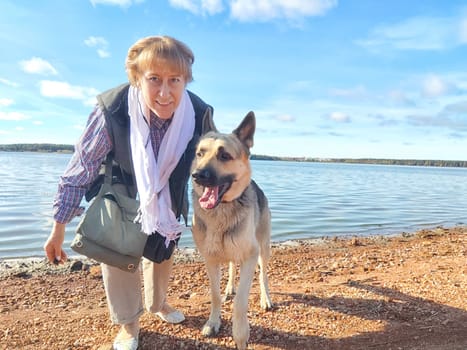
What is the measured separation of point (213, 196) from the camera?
4.00m

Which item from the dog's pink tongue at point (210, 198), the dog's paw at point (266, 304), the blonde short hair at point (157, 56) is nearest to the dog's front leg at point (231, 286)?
the dog's paw at point (266, 304)

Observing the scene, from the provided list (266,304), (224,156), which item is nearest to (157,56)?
(224,156)

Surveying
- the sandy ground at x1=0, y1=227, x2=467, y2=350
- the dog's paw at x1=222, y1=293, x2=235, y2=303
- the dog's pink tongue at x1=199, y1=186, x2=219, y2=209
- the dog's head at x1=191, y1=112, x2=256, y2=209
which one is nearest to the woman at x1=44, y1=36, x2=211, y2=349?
the dog's head at x1=191, y1=112, x2=256, y2=209

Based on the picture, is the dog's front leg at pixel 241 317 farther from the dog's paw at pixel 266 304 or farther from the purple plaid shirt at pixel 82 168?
the purple plaid shirt at pixel 82 168

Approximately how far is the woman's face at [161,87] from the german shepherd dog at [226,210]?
21.7 inches

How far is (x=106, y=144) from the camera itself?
151 inches

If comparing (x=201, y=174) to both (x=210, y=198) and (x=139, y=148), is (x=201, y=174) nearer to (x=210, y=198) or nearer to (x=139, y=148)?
(x=210, y=198)

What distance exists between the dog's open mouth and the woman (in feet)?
1.19

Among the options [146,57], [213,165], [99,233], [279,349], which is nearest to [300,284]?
[279,349]

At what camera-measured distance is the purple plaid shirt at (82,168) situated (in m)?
3.62

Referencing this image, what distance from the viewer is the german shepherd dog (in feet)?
12.8

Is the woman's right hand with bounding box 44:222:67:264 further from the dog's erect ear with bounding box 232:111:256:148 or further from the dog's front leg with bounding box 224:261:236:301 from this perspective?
the dog's front leg with bounding box 224:261:236:301

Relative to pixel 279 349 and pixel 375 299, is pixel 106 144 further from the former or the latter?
pixel 375 299

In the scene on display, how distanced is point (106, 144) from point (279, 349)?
259 centimetres
